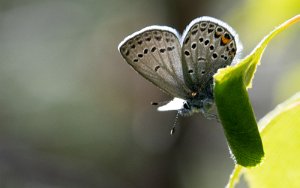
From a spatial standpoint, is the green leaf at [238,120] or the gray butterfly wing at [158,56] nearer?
the green leaf at [238,120]

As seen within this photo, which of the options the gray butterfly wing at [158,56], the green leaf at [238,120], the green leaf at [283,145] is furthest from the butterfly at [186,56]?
the green leaf at [238,120]

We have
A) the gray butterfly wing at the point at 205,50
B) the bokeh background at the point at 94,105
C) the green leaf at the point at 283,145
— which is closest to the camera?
the green leaf at the point at 283,145

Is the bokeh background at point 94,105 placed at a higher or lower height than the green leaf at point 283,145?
lower

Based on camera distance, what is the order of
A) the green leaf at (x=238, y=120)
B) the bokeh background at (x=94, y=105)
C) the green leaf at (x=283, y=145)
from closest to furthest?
the green leaf at (x=238, y=120)
the green leaf at (x=283, y=145)
the bokeh background at (x=94, y=105)

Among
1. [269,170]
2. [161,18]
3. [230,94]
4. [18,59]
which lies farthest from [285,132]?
[18,59]

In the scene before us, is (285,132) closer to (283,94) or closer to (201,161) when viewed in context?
(283,94)

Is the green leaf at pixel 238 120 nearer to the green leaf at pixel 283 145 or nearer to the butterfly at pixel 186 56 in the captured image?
the green leaf at pixel 283 145

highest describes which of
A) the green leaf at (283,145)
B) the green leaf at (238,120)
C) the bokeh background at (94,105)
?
the green leaf at (238,120)

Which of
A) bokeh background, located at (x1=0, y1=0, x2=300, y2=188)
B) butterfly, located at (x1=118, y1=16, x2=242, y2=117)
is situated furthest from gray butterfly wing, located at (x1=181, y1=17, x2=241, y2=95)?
bokeh background, located at (x1=0, y1=0, x2=300, y2=188)
